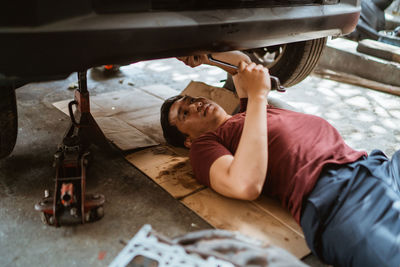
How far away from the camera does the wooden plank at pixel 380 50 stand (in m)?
3.62

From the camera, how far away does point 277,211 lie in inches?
63.5

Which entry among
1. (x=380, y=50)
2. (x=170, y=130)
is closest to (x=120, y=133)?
(x=170, y=130)

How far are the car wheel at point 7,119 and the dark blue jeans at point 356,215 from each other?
1.26 m

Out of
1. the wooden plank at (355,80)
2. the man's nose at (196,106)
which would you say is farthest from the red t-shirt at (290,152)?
the wooden plank at (355,80)

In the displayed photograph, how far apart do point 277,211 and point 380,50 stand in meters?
2.83

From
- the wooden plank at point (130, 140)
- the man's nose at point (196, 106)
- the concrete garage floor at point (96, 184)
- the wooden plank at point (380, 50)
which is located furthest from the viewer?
the wooden plank at point (380, 50)

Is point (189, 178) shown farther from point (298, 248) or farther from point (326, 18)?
point (326, 18)

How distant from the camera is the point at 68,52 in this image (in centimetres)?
112

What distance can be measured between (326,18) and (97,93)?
1899mm

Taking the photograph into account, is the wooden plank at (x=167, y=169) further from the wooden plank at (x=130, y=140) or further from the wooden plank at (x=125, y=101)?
the wooden plank at (x=125, y=101)

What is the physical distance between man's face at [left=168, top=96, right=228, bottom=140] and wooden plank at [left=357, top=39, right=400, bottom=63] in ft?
8.48

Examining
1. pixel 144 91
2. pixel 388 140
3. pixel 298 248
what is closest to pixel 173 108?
pixel 298 248

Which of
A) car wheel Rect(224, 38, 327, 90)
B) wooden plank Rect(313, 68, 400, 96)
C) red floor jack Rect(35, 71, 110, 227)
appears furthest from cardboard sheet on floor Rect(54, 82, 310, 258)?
wooden plank Rect(313, 68, 400, 96)

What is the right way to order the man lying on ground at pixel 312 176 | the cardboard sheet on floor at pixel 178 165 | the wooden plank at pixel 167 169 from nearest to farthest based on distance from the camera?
1. the man lying on ground at pixel 312 176
2. the cardboard sheet on floor at pixel 178 165
3. the wooden plank at pixel 167 169
